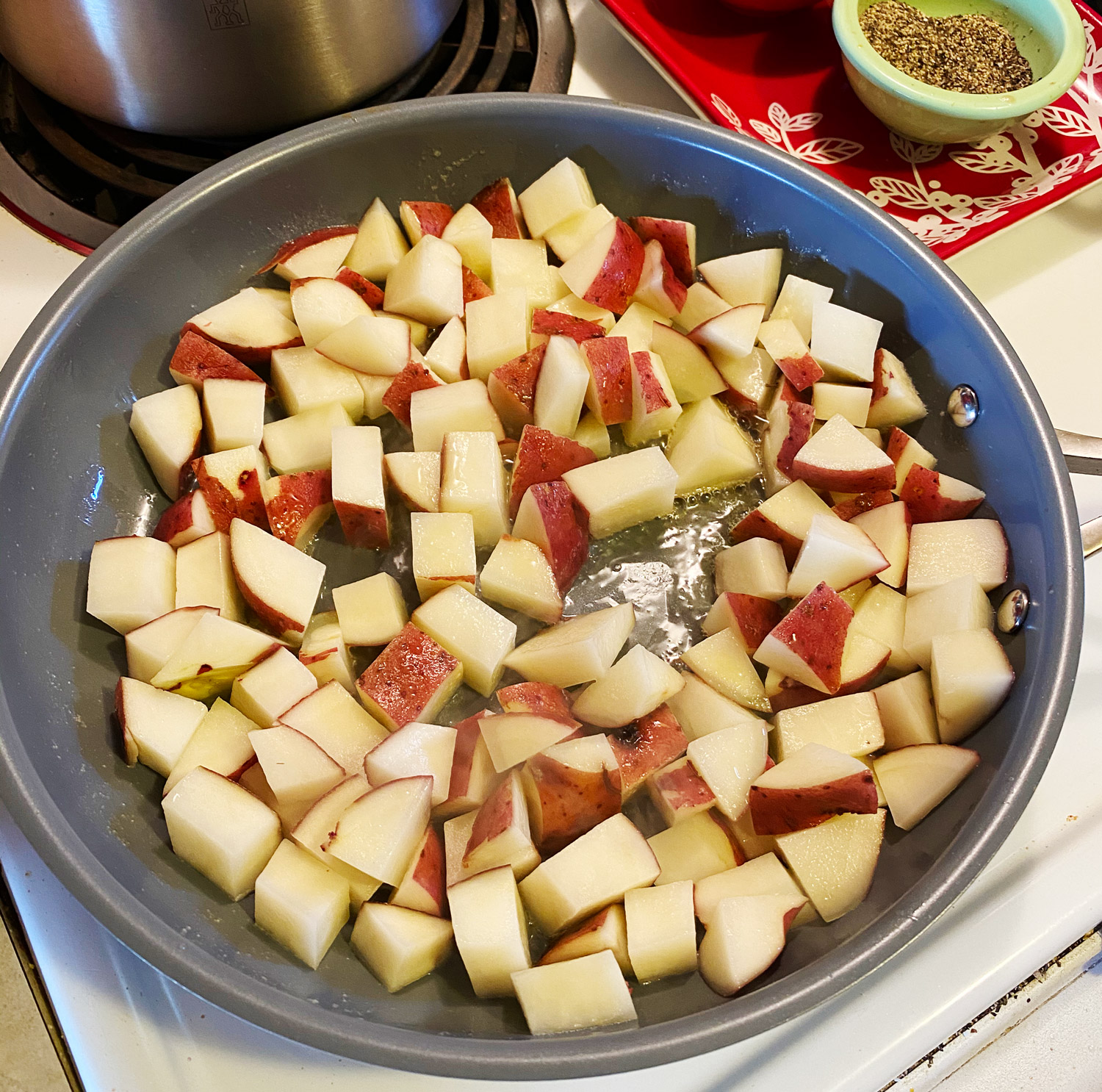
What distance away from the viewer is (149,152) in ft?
4.18

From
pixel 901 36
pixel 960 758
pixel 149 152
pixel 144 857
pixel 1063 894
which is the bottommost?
pixel 1063 894

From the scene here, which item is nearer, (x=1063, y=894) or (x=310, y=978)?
(x=310, y=978)

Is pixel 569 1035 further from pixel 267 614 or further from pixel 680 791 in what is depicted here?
pixel 267 614

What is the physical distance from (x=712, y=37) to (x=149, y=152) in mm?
842

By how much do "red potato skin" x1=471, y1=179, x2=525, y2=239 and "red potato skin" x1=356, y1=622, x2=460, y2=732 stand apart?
573 millimetres

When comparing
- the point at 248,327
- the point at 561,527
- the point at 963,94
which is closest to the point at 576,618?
the point at 561,527

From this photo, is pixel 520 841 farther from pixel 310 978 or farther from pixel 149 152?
pixel 149 152

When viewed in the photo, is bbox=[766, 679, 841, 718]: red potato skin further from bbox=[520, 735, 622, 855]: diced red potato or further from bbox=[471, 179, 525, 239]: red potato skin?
bbox=[471, 179, 525, 239]: red potato skin

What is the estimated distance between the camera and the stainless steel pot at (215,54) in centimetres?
102

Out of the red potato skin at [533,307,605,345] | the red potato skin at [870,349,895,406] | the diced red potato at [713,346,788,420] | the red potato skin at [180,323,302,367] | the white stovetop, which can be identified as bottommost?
the white stovetop

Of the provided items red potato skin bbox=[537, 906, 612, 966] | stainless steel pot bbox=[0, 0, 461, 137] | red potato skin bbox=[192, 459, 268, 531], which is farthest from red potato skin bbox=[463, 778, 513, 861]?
stainless steel pot bbox=[0, 0, 461, 137]

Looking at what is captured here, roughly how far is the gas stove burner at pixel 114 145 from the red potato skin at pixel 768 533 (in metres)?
0.72

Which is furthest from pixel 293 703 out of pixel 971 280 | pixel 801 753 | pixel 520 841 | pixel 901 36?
pixel 901 36

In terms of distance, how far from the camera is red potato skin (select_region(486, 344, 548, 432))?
1.16 meters
